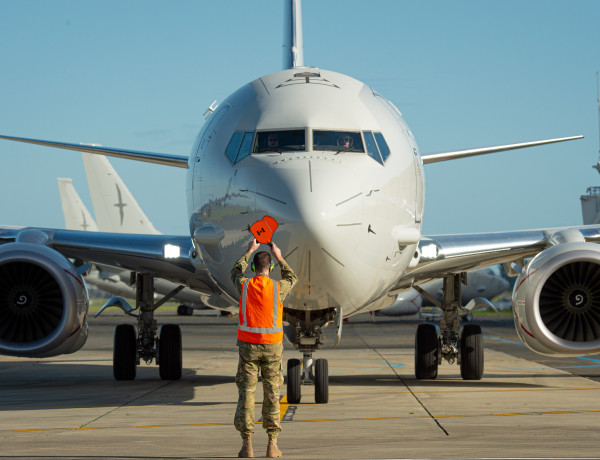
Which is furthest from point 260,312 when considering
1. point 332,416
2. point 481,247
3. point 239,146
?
point 481,247

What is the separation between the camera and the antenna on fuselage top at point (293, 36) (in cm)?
1597

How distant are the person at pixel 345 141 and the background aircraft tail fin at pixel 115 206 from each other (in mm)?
30804

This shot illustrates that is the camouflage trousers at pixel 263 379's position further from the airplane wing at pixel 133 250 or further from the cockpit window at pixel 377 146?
the airplane wing at pixel 133 250

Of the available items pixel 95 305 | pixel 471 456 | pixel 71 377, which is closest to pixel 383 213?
pixel 471 456

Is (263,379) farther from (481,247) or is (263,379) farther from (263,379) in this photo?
Answer: (481,247)

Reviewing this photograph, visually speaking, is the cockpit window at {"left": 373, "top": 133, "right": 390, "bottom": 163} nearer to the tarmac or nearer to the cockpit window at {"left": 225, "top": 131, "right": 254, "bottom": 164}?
the cockpit window at {"left": 225, "top": 131, "right": 254, "bottom": 164}

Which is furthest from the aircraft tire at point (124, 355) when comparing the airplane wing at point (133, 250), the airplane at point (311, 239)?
the airplane wing at point (133, 250)

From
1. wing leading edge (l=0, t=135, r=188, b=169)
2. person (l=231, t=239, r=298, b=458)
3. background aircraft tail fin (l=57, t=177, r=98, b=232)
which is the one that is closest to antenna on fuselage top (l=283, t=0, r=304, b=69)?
wing leading edge (l=0, t=135, r=188, b=169)

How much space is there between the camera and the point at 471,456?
22.7 ft

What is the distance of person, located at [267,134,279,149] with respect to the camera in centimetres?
989

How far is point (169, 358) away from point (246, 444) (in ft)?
26.8

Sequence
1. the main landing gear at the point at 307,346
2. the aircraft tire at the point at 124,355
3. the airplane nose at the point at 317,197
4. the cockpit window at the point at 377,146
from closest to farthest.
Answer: the airplane nose at the point at 317,197
the cockpit window at the point at 377,146
the main landing gear at the point at 307,346
the aircraft tire at the point at 124,355

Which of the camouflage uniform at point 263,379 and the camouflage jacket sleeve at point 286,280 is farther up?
the camouflage jacket sleeve at point 286,280

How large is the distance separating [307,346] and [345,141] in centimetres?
251
